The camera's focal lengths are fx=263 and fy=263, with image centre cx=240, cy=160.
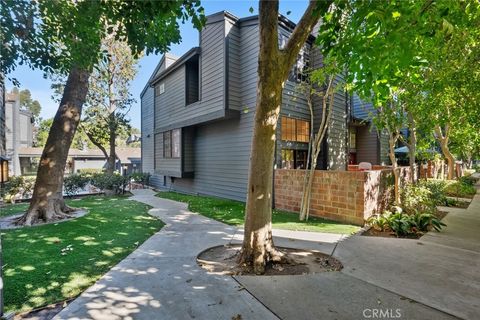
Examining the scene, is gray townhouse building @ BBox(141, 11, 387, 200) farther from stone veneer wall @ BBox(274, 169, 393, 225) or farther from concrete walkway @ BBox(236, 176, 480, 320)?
concrete walkway @ BBox(236, 176, 480, 320)

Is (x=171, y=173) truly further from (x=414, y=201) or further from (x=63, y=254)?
(x=414, y=201)

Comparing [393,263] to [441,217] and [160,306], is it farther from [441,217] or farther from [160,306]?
[441,217]

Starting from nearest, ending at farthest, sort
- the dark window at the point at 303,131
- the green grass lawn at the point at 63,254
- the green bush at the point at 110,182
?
the green grass lawn at the point at 63,254 < the dark window at the point at 303,131 < the green bush at the point at 110,182

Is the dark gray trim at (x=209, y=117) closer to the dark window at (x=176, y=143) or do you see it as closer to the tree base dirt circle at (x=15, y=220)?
the dark window at (x=176, y=143)

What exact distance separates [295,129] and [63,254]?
8.89 meters

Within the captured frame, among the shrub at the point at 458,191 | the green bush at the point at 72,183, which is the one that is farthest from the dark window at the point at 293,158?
the green bush at the point at 72,183

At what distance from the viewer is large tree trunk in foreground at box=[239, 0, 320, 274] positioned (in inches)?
153

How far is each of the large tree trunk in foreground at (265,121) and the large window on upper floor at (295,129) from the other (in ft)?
20.8

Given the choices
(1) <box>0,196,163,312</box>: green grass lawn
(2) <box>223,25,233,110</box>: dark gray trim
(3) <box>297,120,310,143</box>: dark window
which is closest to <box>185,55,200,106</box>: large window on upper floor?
(2) <box>223,25,233,110</box>: dark gray trim

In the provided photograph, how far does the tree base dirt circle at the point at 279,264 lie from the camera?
4.04 m

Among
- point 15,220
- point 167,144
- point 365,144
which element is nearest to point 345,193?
point 15,220

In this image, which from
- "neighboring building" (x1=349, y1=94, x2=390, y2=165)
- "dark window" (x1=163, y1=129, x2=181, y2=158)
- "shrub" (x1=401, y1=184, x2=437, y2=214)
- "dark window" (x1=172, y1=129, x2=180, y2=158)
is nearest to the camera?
"shrub" (x1=401, y1=184, x2=437, y2=214)

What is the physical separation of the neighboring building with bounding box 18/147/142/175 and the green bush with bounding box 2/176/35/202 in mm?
18474

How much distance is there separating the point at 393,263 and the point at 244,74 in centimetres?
836
